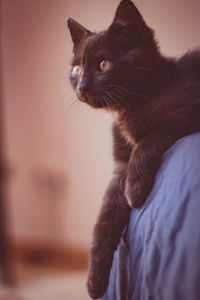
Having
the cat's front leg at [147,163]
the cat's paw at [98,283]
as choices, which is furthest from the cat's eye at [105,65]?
the cat's paw at [98,283]

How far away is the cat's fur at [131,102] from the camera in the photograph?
47cm

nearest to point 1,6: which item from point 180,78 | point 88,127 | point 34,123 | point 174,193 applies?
point 34,123

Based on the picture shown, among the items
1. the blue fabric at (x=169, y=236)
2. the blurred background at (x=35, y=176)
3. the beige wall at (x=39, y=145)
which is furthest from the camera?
the blurred background at (x=35, y=176)

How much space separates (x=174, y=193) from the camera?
41cm

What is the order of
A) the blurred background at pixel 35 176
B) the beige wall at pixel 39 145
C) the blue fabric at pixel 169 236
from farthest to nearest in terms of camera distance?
1. the blurred background at pixel 35 176
2. the beige wall at pixel 39 145
3. the blue fabric at pixel 169 236

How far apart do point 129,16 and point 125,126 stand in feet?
0.48

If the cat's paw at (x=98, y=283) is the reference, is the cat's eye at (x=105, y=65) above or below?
above

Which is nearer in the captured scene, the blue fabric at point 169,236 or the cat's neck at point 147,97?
the blue fabric at point 169,236

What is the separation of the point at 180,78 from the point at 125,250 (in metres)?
0.24

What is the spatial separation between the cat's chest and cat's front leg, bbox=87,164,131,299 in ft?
0.13

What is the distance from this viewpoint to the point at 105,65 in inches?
20.4

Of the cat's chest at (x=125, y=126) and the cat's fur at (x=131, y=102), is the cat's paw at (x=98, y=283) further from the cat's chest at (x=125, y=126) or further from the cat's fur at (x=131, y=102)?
the cat's chest at (x=125, y=126)

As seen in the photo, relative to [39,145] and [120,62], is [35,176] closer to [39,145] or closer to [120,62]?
[39,145]

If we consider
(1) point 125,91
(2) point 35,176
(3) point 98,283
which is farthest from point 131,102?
(2) point 35,176
